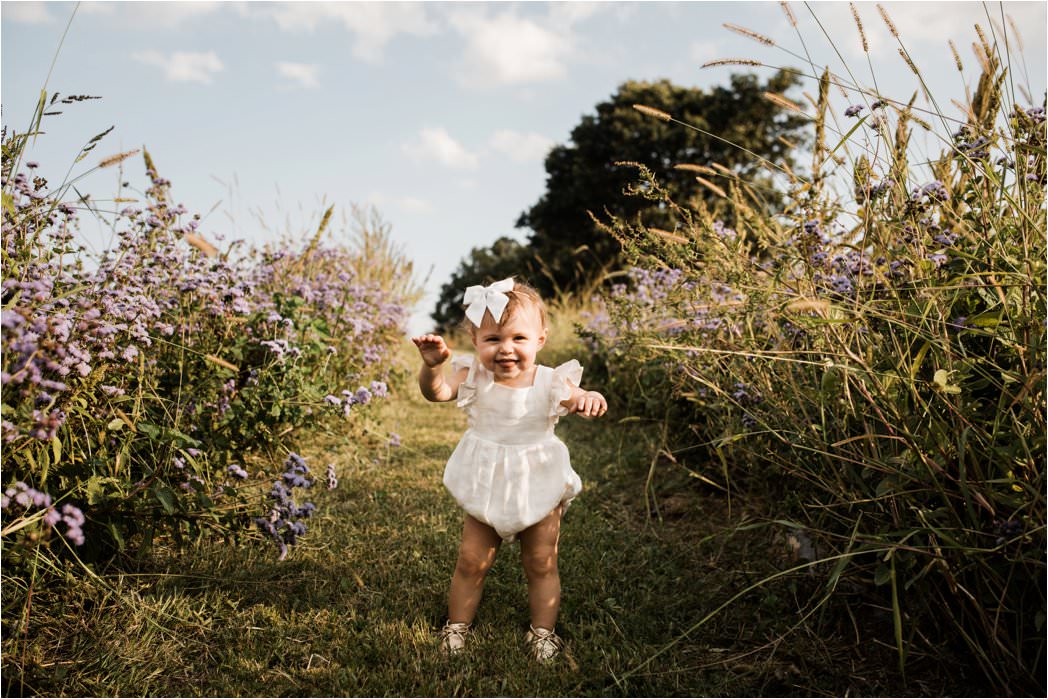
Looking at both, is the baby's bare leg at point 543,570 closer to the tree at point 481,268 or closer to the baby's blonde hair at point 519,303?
the baby's blonde hair at point 519,303

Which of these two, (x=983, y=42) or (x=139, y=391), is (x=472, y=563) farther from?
(x=983, y=42)

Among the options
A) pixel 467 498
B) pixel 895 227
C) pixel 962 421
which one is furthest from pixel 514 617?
pixel 895 227

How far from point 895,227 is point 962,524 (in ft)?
3.08

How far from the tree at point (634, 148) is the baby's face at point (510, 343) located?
684 inches

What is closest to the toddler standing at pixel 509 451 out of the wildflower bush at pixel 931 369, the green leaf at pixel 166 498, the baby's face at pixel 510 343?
the baby's face at pixel 510 343

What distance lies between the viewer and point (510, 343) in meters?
2.55

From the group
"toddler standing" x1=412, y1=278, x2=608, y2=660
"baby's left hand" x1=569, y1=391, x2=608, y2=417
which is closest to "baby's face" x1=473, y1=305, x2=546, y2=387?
"toddler standing" x1=412, y1=278, x2=608, y2=660

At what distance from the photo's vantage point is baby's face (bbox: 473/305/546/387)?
2.54m

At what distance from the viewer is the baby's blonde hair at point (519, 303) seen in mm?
2523

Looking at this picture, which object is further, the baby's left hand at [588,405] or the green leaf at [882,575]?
the baby's left hand at [588,405]

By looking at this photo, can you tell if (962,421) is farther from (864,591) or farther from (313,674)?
(313,674)

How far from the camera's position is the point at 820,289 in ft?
8.92

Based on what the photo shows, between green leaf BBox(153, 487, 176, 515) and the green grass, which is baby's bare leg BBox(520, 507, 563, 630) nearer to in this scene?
the green grass

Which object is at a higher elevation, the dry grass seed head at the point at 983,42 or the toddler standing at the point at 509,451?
the dry grass seed head at the point at 983,42
